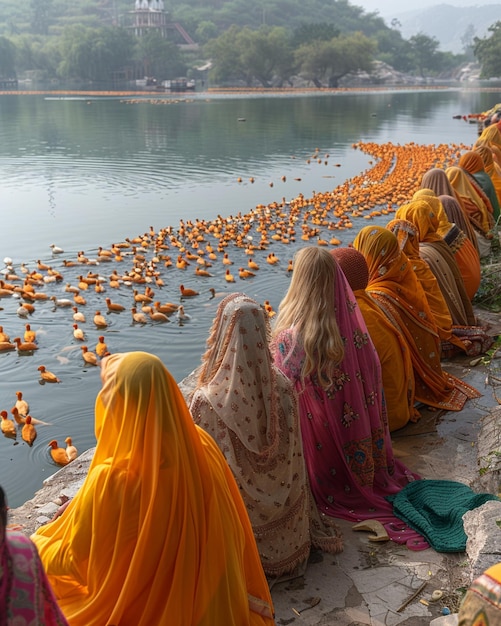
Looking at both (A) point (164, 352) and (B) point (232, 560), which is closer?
(B) point (232, 560)

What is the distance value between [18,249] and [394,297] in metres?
8.01

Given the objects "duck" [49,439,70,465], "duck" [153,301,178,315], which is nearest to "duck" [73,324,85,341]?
"duck" [153,301,178,315]

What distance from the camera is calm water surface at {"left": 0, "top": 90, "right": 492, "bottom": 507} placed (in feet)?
23.7

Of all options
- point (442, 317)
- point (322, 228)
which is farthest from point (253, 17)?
point (442, 317)

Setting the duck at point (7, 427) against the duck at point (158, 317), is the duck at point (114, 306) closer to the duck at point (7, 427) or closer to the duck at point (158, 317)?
the duck at point (158, 317)

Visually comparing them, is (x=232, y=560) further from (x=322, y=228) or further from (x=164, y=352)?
(x=322, y=228)

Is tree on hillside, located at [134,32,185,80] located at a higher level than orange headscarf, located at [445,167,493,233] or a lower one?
higher

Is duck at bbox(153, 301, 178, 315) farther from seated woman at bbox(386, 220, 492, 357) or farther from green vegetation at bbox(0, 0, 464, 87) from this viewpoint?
green vegetation at bbox(0, 0, 464, 87)

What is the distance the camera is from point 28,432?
612 cm

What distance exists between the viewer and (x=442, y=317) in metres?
5.75

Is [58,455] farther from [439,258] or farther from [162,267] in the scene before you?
[162,267]

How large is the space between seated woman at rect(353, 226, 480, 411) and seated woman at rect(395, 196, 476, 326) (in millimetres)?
878

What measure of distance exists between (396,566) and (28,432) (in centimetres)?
373

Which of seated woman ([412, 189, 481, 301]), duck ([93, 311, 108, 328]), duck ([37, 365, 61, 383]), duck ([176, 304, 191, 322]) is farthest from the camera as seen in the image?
duck ([176, 304, 191, 322])
